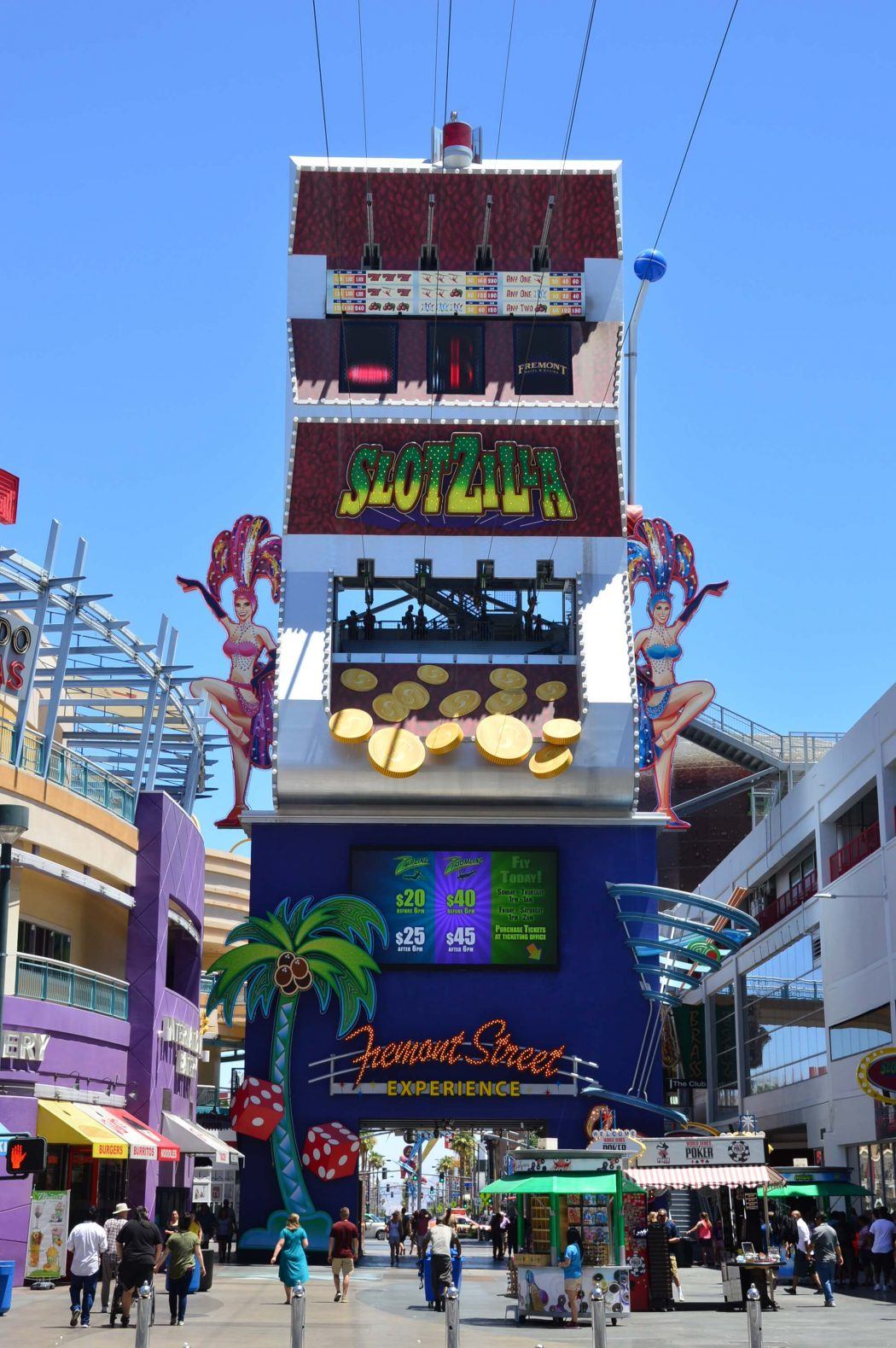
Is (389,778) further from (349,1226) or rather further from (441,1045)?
(349,1226)

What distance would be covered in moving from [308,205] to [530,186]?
21.9 ft

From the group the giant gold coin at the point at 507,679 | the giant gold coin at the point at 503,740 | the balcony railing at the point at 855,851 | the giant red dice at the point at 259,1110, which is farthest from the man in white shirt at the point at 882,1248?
the giant gold coin at the point at 507,679

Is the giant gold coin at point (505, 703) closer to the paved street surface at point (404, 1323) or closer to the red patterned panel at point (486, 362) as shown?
the red patterned panel at point (486, 362)

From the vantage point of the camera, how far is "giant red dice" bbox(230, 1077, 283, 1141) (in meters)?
45.1

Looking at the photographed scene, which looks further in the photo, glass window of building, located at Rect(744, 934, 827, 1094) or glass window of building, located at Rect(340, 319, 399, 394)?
glass window of building, located at Rect(744, 934, 827, 1094)

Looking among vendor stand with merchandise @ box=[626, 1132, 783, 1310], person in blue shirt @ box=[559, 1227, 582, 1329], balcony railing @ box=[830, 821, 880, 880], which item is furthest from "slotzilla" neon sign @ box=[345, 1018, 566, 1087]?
person in blue shirt @ box=[559, 1227, 582, 1329]

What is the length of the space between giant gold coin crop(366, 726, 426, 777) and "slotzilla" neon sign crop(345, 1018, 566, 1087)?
6.78 metres

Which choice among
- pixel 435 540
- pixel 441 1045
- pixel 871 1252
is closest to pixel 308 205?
pixel 435 540

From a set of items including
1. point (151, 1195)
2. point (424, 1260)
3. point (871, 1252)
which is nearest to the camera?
point (424, 1260)

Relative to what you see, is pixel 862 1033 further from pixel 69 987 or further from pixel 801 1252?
pixel 69 987

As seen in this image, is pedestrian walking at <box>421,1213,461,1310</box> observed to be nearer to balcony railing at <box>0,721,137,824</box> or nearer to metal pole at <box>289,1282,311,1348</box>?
metal pole at <box>289,1282,311,1348</box>

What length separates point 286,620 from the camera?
4841cm

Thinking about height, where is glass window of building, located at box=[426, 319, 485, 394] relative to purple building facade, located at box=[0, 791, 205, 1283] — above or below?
above

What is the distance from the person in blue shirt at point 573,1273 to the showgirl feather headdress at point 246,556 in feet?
84.6
